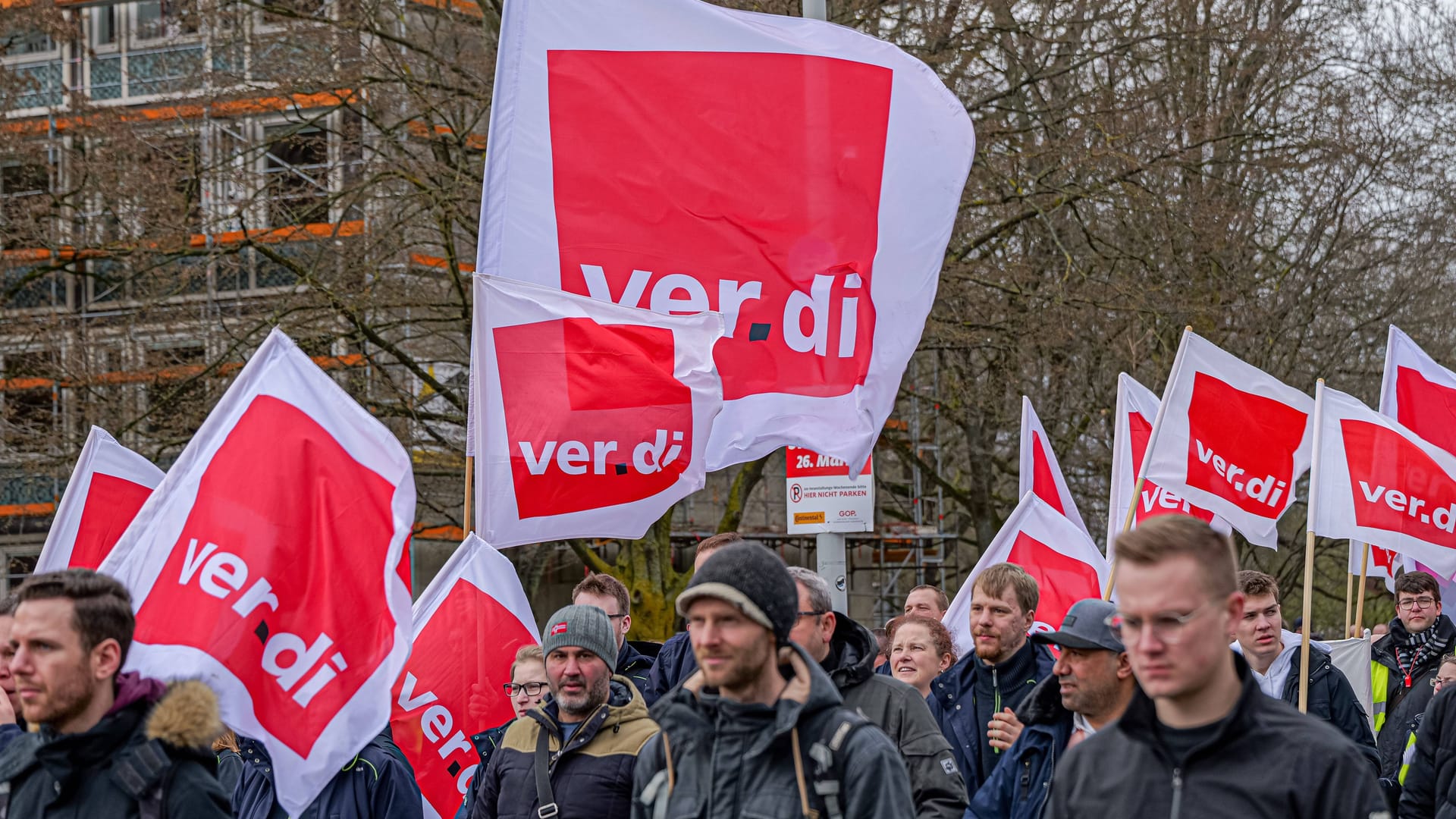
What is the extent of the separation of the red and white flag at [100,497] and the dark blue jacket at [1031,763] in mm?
4860

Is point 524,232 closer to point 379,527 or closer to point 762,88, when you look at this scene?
point 762,88

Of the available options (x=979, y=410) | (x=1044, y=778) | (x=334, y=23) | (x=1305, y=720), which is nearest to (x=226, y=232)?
(x=334, y=23)

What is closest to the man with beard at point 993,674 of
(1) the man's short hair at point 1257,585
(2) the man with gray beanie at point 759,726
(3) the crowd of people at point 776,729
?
(3) the crowd of people at point 776,729

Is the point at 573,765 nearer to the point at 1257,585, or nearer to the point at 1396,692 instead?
the point at 1257,585

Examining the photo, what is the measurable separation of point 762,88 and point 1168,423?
2.98m

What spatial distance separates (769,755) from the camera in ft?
13.5

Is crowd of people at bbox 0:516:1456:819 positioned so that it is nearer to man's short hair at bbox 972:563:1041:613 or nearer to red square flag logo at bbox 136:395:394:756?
man's short hair at bbox 972:563:1041:613

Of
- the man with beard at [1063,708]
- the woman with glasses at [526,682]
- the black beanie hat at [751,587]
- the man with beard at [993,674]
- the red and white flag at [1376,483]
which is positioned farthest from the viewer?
the red and white flag at [1376,483]

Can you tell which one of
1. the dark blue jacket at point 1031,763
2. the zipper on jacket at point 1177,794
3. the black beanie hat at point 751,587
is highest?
the black beanie hat at point 751,587

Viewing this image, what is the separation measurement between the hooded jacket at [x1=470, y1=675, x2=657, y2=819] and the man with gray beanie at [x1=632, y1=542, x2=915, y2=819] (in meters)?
1.95

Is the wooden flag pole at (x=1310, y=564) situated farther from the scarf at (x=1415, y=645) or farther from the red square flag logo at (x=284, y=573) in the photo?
the red square flag logo at (x=284, y=573)

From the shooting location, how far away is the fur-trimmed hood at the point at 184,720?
4.25 metres

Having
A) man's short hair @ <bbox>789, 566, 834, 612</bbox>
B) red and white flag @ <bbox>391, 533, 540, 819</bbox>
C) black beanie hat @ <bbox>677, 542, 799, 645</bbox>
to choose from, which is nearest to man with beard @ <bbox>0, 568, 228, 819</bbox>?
black beanie hat @ <bbox>677, 542, 799, 645</bbox>

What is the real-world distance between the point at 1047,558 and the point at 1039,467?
104 inches
